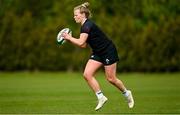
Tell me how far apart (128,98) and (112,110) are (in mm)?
499

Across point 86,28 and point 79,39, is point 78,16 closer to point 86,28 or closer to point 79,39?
point 86,28

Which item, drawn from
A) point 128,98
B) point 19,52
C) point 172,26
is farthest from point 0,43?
point 128,98

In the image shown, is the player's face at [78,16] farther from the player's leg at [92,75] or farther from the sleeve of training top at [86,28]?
the player's leg at [92,75]

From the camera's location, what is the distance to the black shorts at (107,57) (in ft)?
49.6

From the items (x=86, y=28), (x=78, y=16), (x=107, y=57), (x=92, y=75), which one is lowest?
(x=92, y=75)

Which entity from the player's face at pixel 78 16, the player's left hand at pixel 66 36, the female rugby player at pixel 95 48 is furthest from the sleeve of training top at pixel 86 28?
the player's left hand at pixel 66 36

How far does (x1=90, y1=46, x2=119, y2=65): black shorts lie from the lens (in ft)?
49.6

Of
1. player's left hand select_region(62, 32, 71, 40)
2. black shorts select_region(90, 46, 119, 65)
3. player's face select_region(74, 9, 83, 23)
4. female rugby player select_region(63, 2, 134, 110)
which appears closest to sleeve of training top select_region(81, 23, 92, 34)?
female rugby player select_region(63, 2, 134, 110)

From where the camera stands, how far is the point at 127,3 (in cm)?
5962

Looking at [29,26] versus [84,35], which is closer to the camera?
[84,35]

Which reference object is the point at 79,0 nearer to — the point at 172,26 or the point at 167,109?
the point at 172,26

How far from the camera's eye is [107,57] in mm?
15102

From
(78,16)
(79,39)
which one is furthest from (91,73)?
(78,16)

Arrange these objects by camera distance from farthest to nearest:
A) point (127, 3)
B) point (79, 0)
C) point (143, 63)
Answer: point (127, 3)
point (79, 0)
point (143, 63)
